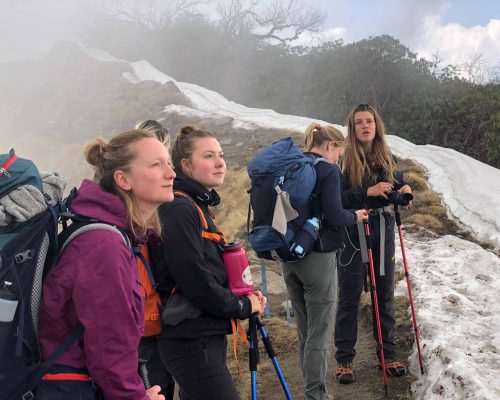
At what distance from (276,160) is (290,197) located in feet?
0.95

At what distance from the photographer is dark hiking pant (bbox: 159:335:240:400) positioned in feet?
8.00

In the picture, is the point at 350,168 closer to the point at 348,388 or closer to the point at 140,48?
the point at 348,388

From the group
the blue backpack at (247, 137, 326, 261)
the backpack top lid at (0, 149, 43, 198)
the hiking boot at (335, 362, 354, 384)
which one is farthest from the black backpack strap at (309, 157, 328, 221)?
the backpack top lid at (0, 149, 43, 198)

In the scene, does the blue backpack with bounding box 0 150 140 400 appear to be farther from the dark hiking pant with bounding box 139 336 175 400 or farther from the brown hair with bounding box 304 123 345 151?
the brown hair with bounding box 304 123 345 151

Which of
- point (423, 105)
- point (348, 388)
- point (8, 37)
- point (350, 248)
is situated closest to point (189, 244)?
point (350, 248)

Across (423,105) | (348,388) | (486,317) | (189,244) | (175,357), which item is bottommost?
(348,388)

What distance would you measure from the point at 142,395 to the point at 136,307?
12.7 inches

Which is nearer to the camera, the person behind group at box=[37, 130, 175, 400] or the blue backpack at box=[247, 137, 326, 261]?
the person behind group at box=[37, 130, 175, 400]

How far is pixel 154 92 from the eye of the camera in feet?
80.9

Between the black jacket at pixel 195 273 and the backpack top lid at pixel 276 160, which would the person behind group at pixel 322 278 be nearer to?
the backpack top lid at pixel 276 160

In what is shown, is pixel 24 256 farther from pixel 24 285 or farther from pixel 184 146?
pixel 184 146

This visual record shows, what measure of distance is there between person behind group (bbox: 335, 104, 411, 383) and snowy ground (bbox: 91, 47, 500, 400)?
1.66ft

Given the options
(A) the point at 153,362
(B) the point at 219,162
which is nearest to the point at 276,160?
(B) the point at 219,162

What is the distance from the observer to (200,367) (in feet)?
8.05
